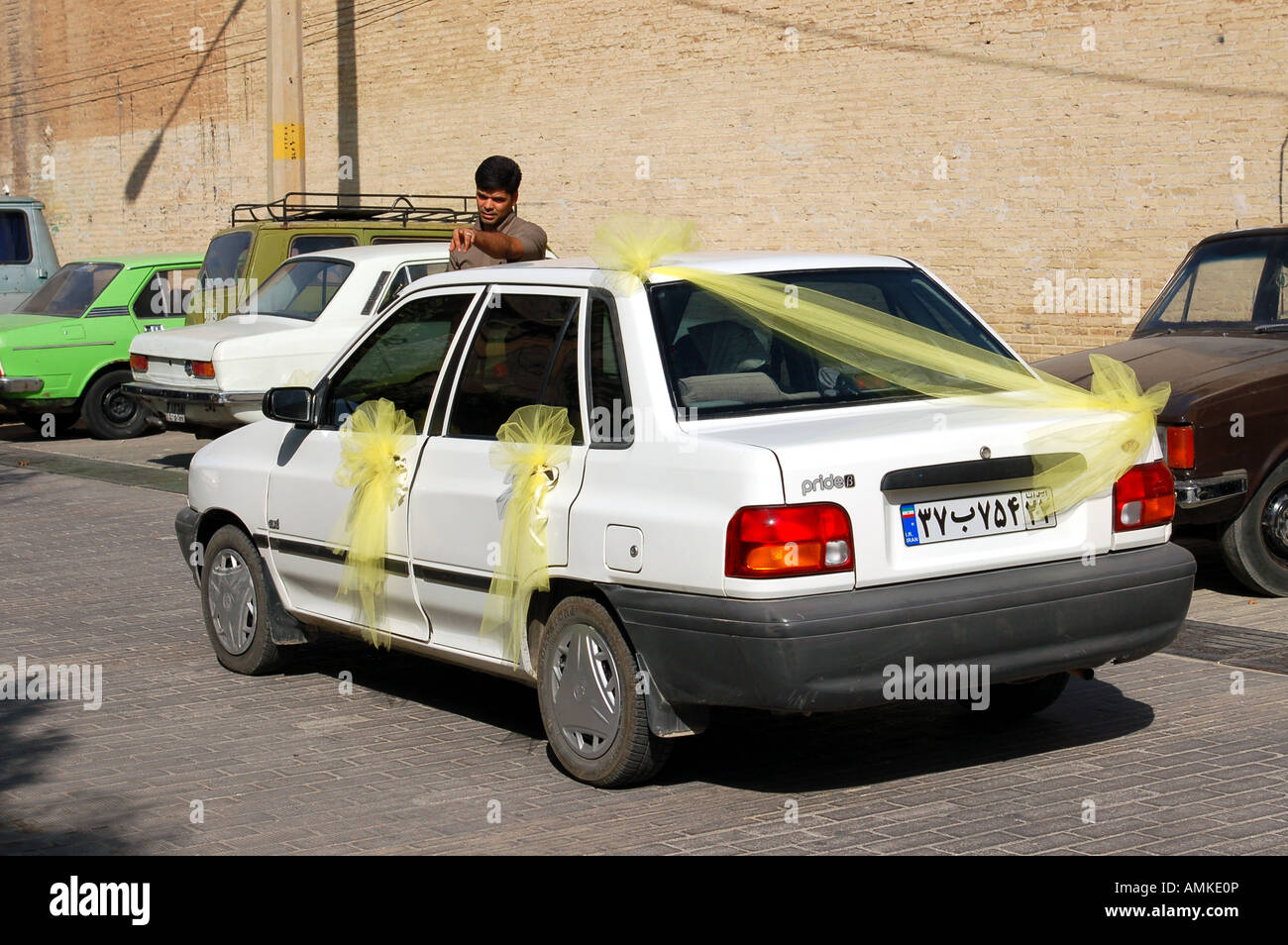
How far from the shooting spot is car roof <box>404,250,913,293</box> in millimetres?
5875

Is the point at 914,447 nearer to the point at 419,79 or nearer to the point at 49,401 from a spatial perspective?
the point at 49,401

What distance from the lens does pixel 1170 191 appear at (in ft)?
49.6

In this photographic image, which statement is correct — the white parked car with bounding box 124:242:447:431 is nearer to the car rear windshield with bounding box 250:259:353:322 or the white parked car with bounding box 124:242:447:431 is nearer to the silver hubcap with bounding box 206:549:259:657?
the car rear windshield with bounding box 250:259:353:322

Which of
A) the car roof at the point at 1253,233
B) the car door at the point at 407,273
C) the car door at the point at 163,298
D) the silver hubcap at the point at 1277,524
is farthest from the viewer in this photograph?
the car door at the point at 163,298

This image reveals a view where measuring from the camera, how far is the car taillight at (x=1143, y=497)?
5.55 m

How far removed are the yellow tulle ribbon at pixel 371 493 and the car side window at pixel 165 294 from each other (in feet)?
38.4

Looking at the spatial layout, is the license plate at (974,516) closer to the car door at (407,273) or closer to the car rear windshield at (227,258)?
the car door at (407,273)

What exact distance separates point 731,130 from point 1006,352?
536 inches

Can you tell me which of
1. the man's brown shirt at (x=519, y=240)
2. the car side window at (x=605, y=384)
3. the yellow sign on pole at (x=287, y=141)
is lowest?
the car side window at (x=605, y=384)

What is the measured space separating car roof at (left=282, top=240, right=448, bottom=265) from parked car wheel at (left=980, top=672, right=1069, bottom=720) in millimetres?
8147

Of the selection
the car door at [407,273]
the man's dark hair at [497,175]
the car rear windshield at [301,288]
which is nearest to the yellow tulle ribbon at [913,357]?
the man's dark hair at [497,175]


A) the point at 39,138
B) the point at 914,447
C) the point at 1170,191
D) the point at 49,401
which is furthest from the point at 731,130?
the point at 39,138

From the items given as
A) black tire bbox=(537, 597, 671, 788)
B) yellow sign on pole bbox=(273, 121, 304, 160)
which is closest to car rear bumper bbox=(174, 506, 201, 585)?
black tire bbox=(537, 597, 671, 788)

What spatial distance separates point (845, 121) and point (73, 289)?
843cm
